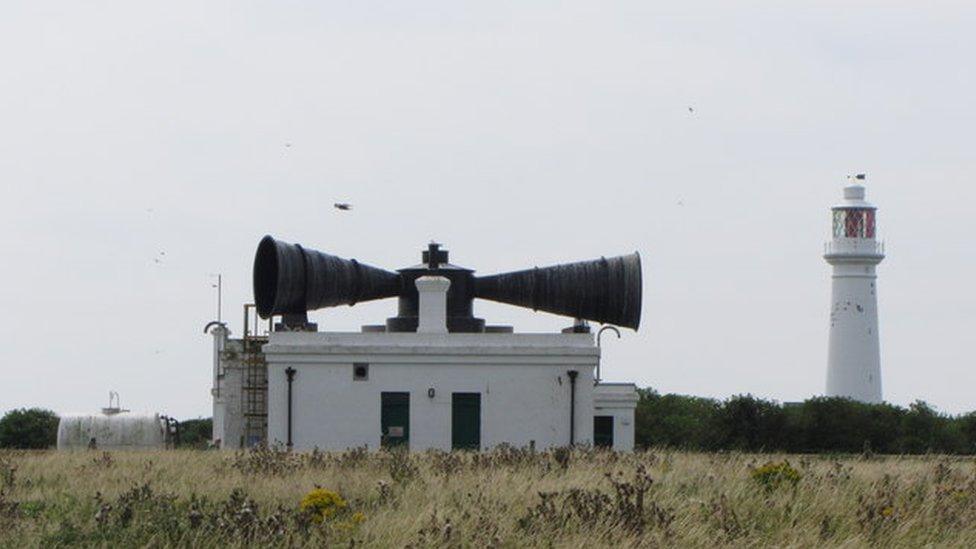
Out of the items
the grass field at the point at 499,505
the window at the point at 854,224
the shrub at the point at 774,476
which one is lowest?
the grass field at the point at 499,505

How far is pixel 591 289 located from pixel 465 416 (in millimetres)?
5194

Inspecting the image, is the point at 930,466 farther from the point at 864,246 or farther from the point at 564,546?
the point at 864,246

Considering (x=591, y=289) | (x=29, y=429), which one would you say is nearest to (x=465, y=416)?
(x=591, y=289)

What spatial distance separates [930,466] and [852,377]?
48.0m

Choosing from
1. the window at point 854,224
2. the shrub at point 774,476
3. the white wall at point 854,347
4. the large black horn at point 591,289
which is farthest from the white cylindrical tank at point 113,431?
the window at point 854,224

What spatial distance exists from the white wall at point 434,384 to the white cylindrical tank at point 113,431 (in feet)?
16.0

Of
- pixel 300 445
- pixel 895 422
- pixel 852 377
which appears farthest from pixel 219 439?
pixel 852 377

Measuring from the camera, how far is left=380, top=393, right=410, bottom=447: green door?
1571 inches

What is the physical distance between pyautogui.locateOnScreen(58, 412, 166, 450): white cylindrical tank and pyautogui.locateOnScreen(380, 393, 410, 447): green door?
6036 millimetres

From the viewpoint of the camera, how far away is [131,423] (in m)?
44.6

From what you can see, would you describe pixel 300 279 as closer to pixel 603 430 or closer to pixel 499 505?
pixel 603 430

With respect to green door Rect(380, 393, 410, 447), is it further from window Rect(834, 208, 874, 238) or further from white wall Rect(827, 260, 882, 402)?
window Rect(834, 208, 874, 238)

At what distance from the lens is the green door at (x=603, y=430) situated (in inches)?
1655

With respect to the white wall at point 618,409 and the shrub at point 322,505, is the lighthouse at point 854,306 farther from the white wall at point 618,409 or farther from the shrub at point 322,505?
the shrub at point 322,505
